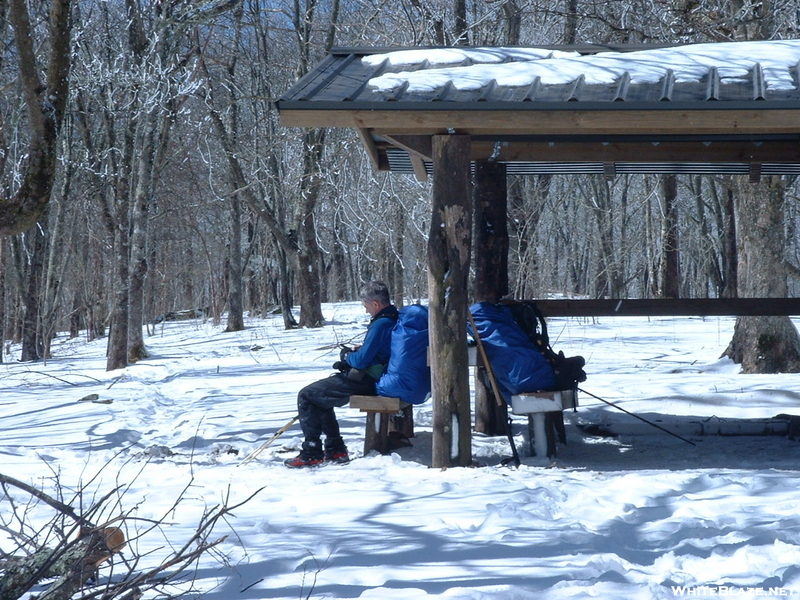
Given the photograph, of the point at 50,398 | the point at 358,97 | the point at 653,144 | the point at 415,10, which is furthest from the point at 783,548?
the point at 415,10

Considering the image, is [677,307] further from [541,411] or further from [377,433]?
[377,433]

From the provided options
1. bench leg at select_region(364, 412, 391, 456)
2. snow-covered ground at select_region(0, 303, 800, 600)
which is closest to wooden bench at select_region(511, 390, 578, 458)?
snow-covered ground at select_region(0, 303, 800, 600)

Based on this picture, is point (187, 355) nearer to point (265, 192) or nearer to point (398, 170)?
point (265, 192)

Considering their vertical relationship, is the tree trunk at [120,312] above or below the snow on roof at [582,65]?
below

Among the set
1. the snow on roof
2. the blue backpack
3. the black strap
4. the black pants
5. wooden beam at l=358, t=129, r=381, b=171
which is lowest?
the black strap

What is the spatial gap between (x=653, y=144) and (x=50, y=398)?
6.68 m

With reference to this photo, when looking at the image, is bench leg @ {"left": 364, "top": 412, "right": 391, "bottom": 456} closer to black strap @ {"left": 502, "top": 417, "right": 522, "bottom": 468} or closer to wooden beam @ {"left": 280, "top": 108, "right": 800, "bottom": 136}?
black strap @ {"left": 502, "top": 417, "right": 522, "bottom": 468}

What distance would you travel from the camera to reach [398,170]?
712cm

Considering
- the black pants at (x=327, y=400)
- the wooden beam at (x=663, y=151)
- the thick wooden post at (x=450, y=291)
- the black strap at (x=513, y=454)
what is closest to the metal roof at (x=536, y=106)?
the thick wooden post at (x=450, y=291)

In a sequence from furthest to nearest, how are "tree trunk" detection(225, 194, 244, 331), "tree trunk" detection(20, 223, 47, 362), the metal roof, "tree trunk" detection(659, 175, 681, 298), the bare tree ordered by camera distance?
1. "tree trunk" detection(225, 194, 244, 331)
2. "tree trunk" detection(659, 175, 681, 298)
3. "tree trunk" detection(20, 223, 47, 362)
4. the metal roof
5. the bare tree

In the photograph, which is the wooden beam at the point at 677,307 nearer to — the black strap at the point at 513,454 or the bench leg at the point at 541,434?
the bench leg at the point at 541,434

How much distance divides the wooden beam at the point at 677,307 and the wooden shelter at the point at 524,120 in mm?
11

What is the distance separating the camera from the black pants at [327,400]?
5.71 metres

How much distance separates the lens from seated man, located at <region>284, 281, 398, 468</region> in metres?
5.66
